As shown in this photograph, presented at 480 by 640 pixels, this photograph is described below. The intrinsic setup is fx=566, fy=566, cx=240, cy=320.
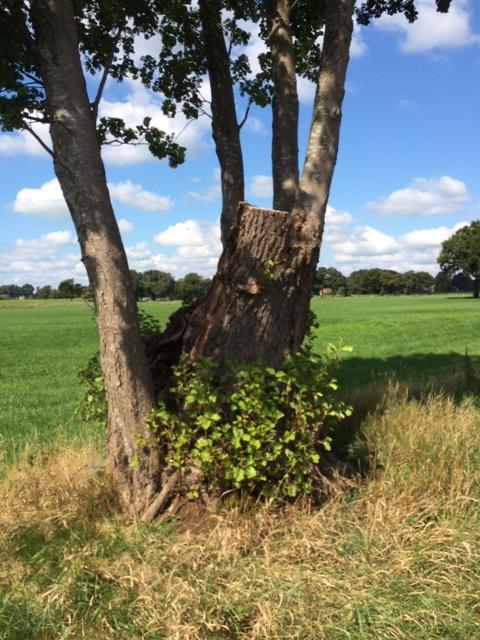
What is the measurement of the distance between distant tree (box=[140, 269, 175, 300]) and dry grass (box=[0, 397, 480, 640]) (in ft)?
350

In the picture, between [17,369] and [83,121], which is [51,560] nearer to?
[83,121]

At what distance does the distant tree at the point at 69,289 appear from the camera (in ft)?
14.5

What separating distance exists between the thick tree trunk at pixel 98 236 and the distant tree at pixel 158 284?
106188 millimetres

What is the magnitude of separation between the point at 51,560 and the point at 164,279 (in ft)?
368

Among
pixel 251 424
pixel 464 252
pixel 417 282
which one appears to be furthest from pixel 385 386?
pixel 417 282

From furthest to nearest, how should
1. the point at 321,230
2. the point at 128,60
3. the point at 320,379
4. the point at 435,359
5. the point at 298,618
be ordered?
the point at 435,359
the point at 128,60
the point at 321,230
the point at 320,379
the point at 298,618

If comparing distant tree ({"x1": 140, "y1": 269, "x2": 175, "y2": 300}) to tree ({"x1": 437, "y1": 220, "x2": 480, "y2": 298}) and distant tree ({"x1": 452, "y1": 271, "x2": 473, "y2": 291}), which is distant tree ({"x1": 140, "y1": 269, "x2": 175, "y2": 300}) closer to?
tree ({"x1": 437, "y1": 220, "x2": 480, "y2": 298})

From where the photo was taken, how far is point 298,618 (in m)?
2.82

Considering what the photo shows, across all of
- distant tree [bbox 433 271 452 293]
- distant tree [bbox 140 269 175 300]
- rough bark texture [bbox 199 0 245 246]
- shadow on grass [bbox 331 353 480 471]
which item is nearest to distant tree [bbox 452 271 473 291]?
distant tree [bbox 433 271 452 293]


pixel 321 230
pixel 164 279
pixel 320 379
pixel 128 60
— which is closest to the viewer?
pixel 320 379

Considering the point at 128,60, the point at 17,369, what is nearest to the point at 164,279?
the point at 17,369

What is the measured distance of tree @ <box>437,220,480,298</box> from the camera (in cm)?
8756

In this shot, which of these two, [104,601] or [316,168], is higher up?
[316,168]

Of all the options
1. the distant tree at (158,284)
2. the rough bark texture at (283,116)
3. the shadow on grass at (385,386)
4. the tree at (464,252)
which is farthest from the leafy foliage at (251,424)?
the distant tree at (158,284)
